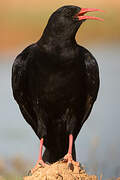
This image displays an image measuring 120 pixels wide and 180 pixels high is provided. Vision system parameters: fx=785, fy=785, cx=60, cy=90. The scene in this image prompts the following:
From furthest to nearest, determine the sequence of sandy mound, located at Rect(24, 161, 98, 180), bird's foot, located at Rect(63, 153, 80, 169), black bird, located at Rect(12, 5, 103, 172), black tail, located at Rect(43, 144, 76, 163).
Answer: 1. black tail, located at Rect(43, 144, 76, 163)
2. black bird, located at Rect(12, 5, 103, 172)
3. bird's foot, located at Rect(63, 153, 80, 169)
4. sandy mound, located at Rect(24, 161, 98, 180)

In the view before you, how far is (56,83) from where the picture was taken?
9.34 m

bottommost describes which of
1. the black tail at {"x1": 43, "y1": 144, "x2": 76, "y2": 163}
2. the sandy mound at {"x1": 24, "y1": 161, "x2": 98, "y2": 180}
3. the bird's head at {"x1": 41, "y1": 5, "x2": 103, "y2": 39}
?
the black tail at {"x1": 43, "y1": 144, "x2": 76, "y2": 163}

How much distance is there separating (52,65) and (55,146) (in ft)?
3.75

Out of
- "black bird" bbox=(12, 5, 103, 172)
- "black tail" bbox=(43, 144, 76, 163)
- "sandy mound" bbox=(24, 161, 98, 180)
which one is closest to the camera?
"sandy mound" bbox=(24, 161, 98, 180)

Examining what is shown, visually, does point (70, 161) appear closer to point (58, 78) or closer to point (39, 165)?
point (39, 165)

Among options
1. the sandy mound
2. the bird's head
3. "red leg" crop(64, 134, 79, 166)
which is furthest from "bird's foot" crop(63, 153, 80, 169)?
the bird's head

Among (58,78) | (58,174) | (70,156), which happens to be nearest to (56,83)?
(58,78)

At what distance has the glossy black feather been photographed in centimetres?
937

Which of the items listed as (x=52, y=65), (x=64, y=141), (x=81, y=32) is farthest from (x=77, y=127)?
(x=81, y=32)

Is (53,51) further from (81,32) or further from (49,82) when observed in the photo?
(81,32)

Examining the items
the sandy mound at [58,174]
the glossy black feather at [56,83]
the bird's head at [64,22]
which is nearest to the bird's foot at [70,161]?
the sandy mound at [58,174]

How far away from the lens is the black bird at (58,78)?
9.37 m

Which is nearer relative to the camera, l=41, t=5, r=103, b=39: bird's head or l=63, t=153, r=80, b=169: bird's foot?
l=63, t=153, r=80, b=169: bird's foot

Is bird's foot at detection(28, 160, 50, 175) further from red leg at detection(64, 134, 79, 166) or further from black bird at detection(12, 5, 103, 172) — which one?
red leg at detection(64, 134, 79, 166)
